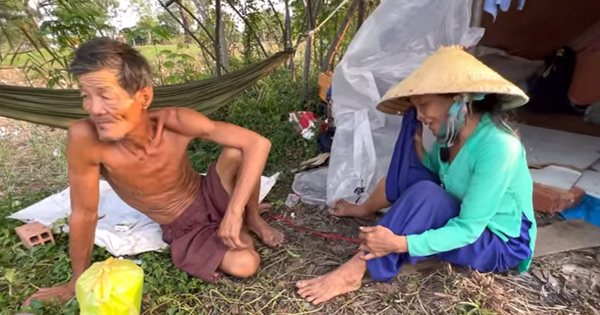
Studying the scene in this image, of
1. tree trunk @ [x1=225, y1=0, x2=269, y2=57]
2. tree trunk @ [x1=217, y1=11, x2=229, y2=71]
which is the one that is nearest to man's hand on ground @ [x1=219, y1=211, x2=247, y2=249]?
tree trunk @ [x1=217, y1=11, x2=229, y2=71]

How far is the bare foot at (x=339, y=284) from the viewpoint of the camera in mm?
1513

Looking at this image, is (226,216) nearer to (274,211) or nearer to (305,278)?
(305,278)

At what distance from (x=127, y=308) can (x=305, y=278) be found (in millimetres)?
658

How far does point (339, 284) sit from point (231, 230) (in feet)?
1.34

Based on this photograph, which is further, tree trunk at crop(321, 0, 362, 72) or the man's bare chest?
tree trunk at crop(321, 0, 362, 72)

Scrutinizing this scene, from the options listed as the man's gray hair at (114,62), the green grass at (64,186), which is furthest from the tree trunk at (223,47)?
the man's gray hair at (114,62)

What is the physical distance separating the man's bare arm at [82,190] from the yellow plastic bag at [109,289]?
35cm

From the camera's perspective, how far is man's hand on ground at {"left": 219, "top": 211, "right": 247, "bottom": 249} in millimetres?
1536

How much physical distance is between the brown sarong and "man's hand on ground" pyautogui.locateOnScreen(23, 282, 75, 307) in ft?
1.15

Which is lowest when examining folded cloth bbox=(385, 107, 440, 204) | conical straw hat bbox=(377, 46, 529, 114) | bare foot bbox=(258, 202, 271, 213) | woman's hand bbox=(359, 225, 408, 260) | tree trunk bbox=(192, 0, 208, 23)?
bare foot bbox=(258, 202, 271, 213)

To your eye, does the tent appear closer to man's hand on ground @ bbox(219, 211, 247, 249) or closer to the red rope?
the red rope

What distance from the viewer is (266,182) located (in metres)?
2.30

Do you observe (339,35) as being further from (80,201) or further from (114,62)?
(80,201)

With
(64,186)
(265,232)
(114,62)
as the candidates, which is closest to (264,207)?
(265,232)
